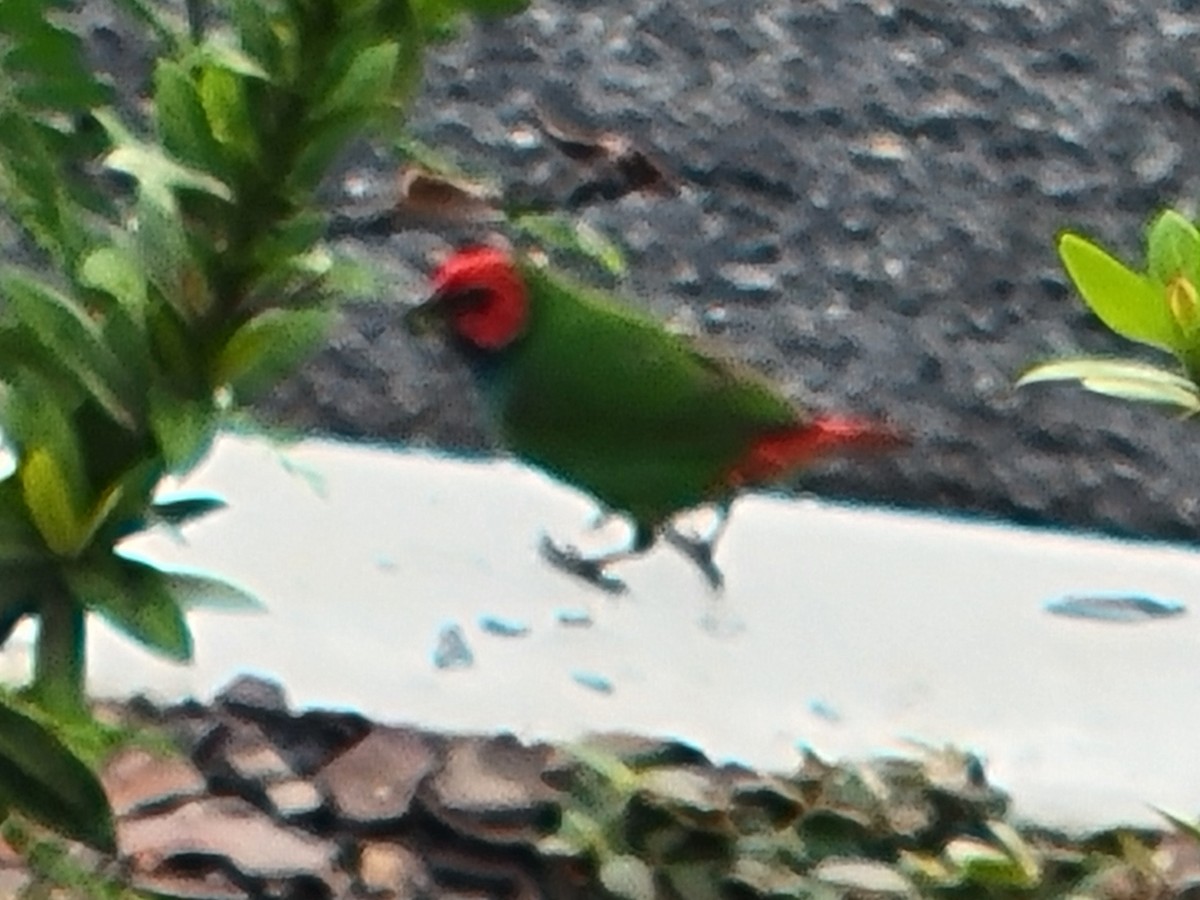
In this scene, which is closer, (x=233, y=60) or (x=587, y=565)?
(x=233, y=60)

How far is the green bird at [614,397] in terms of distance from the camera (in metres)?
0.74

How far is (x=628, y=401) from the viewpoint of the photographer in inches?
29.4

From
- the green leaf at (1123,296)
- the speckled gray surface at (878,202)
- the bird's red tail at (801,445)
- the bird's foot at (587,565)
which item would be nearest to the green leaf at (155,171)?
the green leaf at (1123,296)

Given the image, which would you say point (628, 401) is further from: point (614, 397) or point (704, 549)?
point (704, 549)

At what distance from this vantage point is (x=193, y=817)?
67 cm

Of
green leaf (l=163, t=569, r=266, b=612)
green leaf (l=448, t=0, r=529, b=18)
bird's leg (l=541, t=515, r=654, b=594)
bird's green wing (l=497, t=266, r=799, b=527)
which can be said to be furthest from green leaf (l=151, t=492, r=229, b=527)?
bird's leg (l=541, t=515, r=654, b=594)

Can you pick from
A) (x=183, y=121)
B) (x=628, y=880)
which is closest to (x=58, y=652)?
(x=183, y=121)

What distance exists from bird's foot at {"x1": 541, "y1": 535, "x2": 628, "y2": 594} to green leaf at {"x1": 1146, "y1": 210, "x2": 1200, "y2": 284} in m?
0.41

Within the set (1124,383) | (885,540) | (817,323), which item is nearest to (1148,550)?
(885,540)

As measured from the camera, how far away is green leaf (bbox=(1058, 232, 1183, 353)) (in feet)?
1.61

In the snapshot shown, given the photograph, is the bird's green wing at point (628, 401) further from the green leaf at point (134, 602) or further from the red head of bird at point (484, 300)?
the green leaf at point (134, 602)

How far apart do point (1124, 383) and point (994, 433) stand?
1.99 feet

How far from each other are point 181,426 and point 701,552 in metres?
0.45

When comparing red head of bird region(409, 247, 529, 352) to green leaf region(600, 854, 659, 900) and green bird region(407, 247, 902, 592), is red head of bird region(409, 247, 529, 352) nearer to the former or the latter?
green bird region(407, 247, 902, 592)
